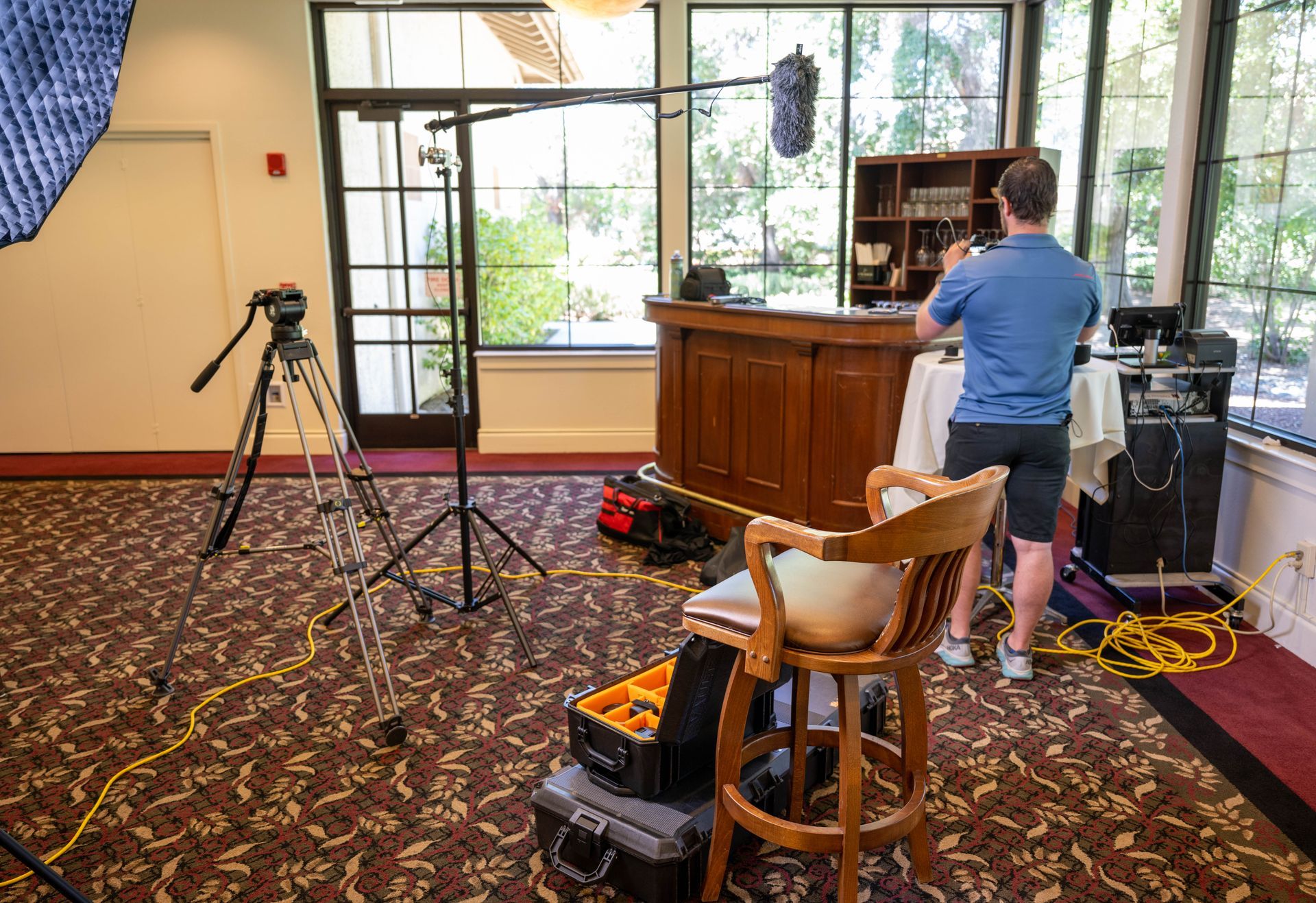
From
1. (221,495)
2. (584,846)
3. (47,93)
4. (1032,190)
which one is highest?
(1032,190)

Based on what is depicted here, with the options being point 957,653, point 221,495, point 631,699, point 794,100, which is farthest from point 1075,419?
point 221,495

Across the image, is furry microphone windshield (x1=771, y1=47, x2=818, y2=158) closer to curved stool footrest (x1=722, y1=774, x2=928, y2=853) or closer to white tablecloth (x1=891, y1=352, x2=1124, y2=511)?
white tablecloth (x1=891, y1=352, x2=1124, y2=511)

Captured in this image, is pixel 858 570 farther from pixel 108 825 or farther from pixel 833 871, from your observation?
pixel 108 825

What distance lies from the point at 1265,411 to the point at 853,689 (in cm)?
276

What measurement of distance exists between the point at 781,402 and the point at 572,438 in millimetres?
2601

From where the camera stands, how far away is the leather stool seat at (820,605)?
192cm

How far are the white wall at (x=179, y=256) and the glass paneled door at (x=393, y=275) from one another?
0.67 ft

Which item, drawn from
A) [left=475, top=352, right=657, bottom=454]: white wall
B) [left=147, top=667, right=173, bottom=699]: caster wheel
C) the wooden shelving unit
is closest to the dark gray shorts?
[left=147, top=667, right=173, bottom=699]: caster wheel

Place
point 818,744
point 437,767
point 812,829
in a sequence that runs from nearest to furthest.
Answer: point 812,829 → point 818,744 → point 437,767

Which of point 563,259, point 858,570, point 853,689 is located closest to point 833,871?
point 853,689

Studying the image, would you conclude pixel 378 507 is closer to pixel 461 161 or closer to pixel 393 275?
pixel 461 161

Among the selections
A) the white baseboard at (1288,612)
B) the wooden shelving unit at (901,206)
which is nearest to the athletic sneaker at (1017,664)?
the white baseboard at (1288,612)

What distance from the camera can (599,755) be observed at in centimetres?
232

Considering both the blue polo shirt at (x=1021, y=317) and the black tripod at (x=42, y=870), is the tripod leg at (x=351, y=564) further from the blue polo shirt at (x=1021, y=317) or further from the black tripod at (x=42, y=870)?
the blue polo shirt at (x=1021, y=317)
